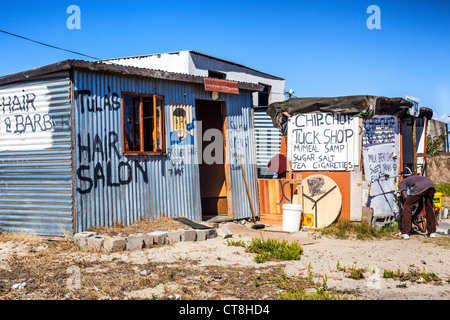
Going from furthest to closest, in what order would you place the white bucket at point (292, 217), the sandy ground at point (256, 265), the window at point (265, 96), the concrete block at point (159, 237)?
1. the window at point (265, 96)
2. the white bucket at point (292, 217)
3. the concrete block at point (159, 237)
4. the sandy ground at point (256, 265)

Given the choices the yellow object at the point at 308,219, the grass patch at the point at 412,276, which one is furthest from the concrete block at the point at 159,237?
the grass patch at the point at 412,276

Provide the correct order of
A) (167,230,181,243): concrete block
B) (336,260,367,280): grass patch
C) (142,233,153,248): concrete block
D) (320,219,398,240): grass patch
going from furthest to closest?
(320,219,398,240): grass patch < (167,230,181,243): concrete block < (142,233,153,248): concrete block < (336,260,367,280): grass patch

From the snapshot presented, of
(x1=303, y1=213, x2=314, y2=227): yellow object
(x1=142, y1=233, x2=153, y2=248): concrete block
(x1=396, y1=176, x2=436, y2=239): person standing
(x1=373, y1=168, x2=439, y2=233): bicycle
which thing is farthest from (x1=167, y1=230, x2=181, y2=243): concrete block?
(x1=373, y1=168, x2=439, y2=233): bicycle

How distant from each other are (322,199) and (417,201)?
7.22 ft

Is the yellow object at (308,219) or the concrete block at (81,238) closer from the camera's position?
the concrete block at (81,238)

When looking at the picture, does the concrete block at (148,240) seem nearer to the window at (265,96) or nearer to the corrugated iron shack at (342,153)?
the corrugated iron shack at (342,153)

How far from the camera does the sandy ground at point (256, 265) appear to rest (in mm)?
5801

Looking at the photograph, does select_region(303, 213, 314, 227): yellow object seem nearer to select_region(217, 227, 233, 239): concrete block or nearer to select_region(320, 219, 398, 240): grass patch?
select_region(320, 219, 398, 240): grass patch

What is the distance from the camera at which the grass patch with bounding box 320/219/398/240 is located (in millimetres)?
10359

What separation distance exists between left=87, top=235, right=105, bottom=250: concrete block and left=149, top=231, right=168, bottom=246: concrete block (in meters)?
0.97

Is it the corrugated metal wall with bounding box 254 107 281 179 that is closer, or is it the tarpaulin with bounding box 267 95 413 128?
the tarpaulin with bounding box 267 95 413 128

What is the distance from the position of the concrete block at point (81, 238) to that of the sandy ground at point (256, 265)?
273 mm
